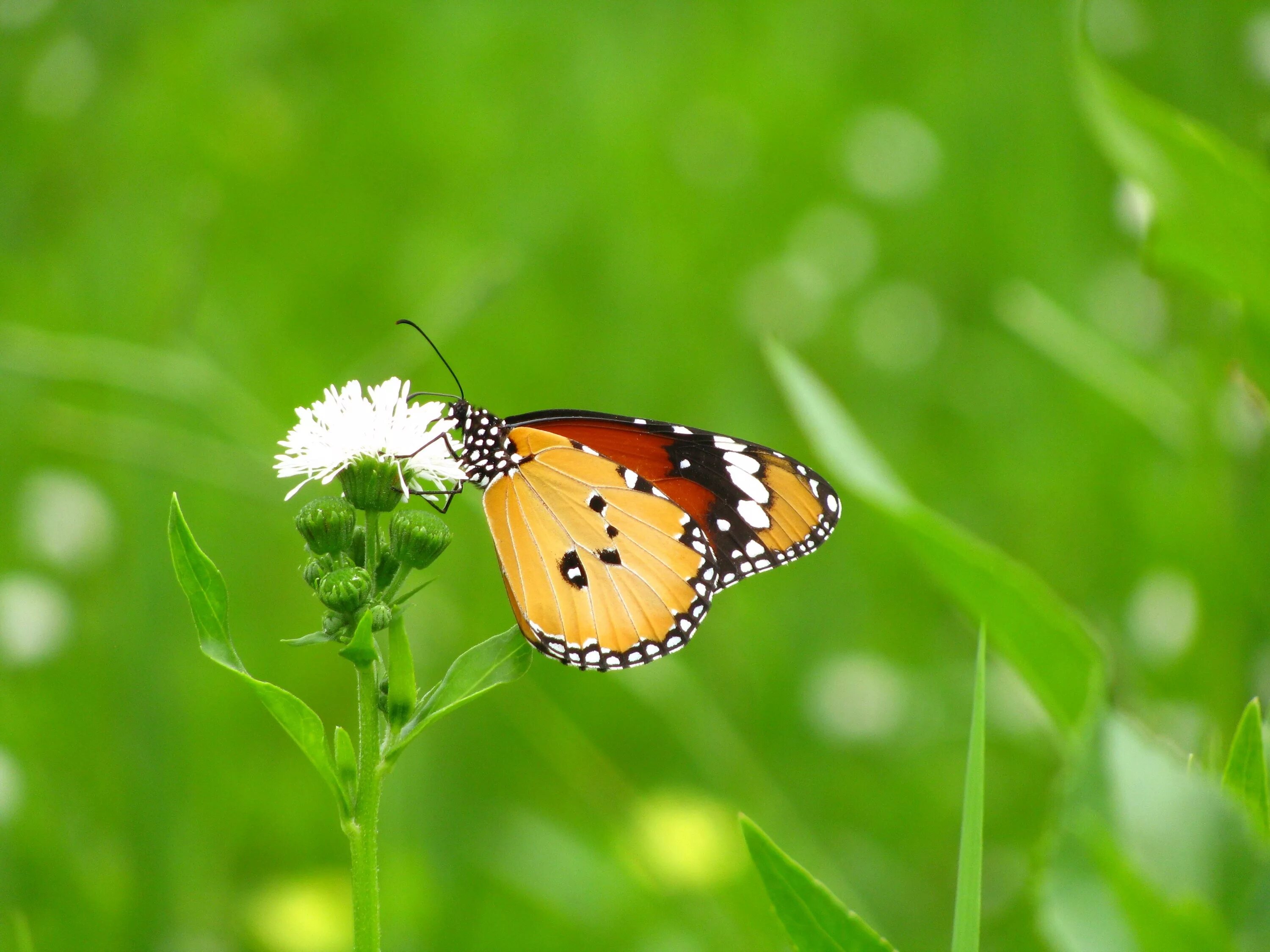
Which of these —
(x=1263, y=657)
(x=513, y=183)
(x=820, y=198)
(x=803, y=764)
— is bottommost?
(x=1263, y=657)

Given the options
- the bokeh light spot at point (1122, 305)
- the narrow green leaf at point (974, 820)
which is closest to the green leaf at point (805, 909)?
the narrow green leaf at point (974, 820)

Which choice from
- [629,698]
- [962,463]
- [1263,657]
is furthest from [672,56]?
[1263,657]

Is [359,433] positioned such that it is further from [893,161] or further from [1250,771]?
[893,161]

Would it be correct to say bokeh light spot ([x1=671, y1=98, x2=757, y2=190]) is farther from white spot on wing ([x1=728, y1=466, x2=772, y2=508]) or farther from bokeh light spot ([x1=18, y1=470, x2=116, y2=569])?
white spot on wing ([x1=728, y1=466, x2=772, y2=508])

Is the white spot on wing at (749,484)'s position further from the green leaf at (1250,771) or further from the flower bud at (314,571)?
the green leaf at (1250,771)

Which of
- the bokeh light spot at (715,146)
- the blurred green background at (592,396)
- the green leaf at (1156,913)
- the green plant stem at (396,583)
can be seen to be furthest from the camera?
the bokeh light spot at (715,146)

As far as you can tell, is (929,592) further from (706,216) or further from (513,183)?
(513,183)
